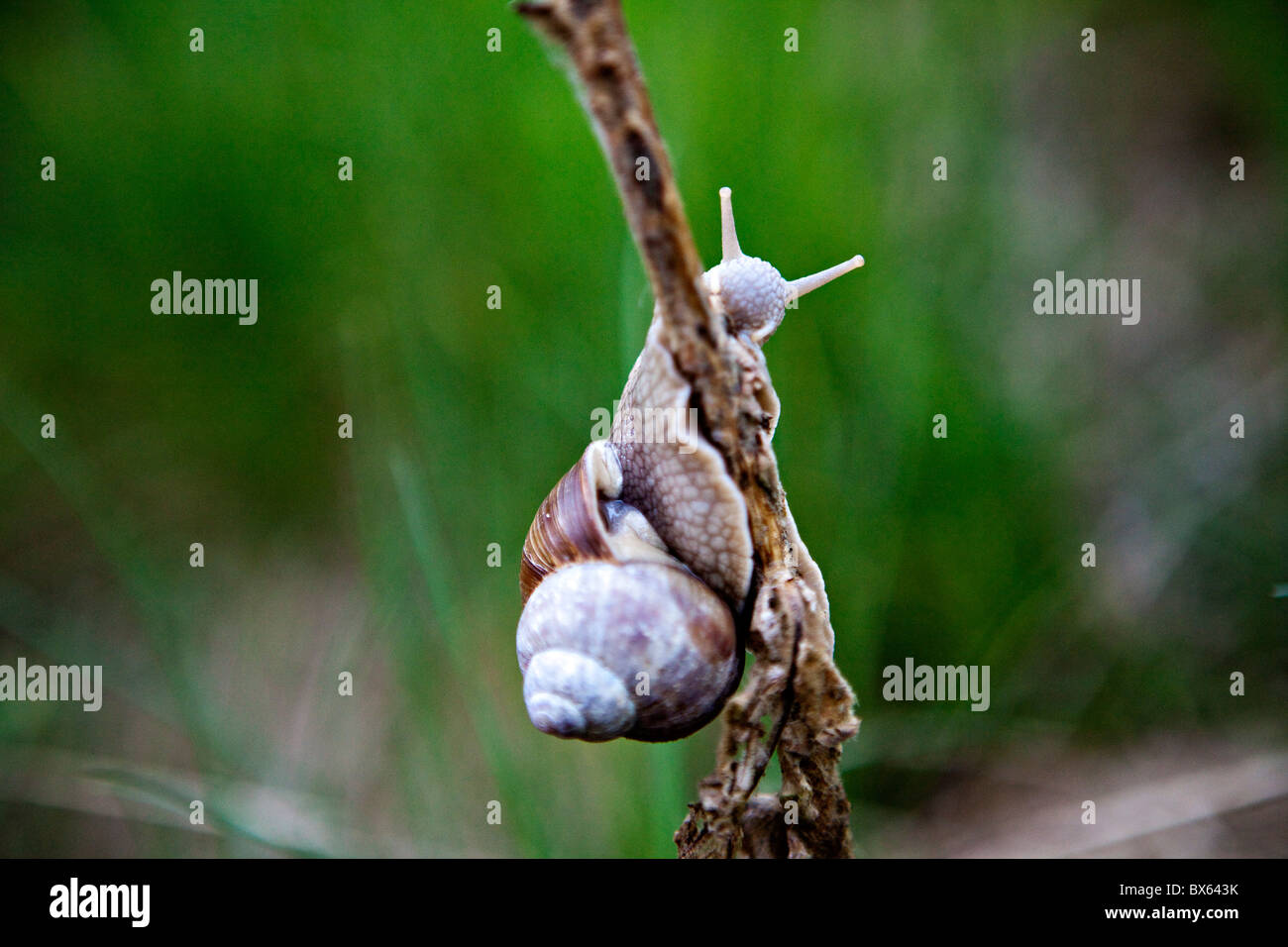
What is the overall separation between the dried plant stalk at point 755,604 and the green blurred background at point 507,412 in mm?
437

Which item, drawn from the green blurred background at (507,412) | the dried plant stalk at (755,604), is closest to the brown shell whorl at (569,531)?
the dried plant stalk at (755,604)

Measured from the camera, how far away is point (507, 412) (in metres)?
1.26

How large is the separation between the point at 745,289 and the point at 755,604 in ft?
0.96

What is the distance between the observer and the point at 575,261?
126 cm

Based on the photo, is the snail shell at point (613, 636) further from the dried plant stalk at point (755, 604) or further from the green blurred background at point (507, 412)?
the green blurred background at point (507, 412)

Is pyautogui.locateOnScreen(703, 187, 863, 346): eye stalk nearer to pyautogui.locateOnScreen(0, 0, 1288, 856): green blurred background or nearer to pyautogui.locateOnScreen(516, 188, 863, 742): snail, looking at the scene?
pyautogui.locateOnScreen(516, 188, 863, 742): snail

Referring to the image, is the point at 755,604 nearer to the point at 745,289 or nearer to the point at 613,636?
the point at 613,636

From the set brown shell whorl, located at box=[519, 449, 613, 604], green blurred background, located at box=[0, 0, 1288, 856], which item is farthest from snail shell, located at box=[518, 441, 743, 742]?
green blurred background, located at box=[0, 0, 1288, 856]

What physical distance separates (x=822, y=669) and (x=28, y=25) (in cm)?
157

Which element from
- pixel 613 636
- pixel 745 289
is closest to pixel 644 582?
pixel 613 636

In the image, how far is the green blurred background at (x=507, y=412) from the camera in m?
1.21

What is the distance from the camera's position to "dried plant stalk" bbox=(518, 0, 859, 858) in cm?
55
